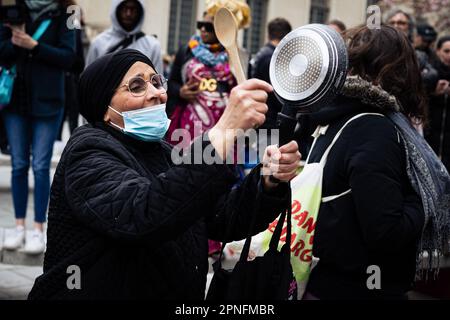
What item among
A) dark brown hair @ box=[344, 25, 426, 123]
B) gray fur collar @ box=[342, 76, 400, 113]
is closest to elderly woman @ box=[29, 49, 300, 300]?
gray fur collar @ box=[342, 76, 400, 113]

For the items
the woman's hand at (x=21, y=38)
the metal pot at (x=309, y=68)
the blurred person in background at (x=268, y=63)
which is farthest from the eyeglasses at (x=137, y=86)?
the woman's hand at (x=21, y=38)

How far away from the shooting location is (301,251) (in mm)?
2705

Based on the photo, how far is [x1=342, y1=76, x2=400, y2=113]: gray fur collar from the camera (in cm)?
267

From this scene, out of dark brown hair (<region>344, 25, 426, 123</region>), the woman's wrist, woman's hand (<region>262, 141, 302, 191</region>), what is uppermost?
dark brown hair (<region>344, 25, 426, 123</region>)

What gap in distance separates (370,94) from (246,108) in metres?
1.09

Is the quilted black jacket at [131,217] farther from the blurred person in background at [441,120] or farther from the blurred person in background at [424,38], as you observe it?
the blurred person in background at [424,38]

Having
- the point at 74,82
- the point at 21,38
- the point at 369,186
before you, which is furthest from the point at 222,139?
the point at 74,82

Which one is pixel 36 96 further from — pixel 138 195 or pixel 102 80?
pixel 138 195

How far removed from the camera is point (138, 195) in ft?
6.22

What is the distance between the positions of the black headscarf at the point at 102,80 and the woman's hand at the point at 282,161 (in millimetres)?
608

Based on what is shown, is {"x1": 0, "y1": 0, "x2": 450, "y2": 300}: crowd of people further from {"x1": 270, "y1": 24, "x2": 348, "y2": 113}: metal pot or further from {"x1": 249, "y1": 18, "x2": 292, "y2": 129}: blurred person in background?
{"x1": 249, "y1": 18, "x2": 292, "y2": 129}: blurred person in background

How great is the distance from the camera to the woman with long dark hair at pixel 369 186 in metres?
2.52
